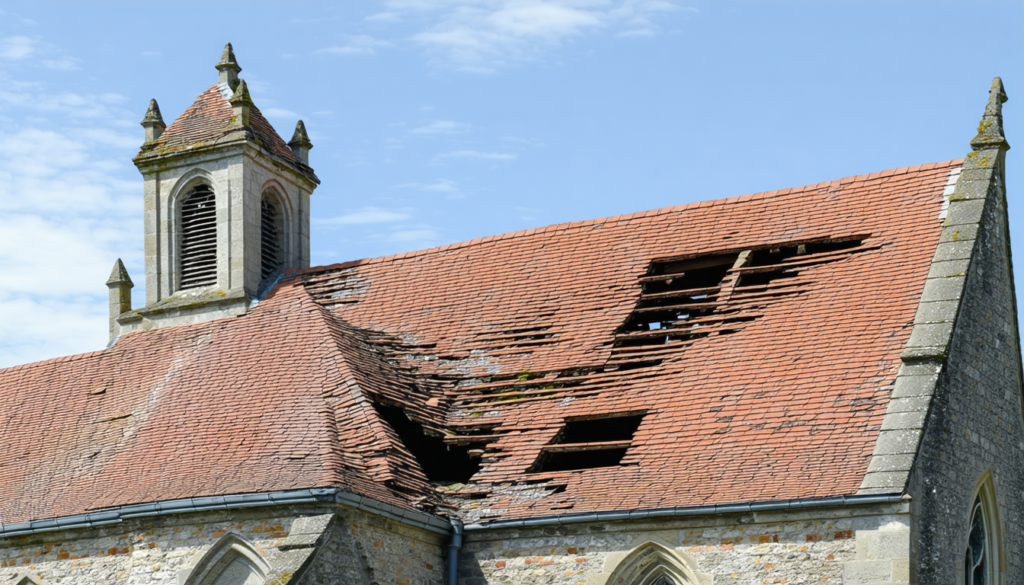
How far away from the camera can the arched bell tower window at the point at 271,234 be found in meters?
23.8

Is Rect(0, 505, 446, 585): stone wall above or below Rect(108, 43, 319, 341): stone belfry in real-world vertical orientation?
below

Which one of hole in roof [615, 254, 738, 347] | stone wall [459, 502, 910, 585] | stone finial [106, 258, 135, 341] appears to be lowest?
stone wall [459, 502, 910, 585]

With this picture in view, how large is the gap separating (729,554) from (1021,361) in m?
5.59


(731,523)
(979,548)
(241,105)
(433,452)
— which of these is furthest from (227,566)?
(241,105)

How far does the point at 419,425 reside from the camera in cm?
1777

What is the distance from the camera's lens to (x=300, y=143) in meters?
25.1

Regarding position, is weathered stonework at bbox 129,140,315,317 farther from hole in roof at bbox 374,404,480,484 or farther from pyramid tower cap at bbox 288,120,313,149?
hole in roof at bbox 374,404,480,484

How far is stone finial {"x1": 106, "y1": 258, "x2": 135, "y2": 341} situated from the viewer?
2377cm

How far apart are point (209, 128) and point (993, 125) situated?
12174mm

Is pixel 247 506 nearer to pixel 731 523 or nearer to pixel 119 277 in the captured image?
pixel 731 523

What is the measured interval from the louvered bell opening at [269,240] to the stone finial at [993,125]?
36.5ft

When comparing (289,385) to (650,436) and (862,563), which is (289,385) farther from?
(862,563)

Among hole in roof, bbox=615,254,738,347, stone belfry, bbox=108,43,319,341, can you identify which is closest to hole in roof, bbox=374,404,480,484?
hole in roof, bbox=615,254,738,347

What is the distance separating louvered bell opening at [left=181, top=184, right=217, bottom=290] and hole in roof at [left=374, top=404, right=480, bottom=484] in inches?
260
